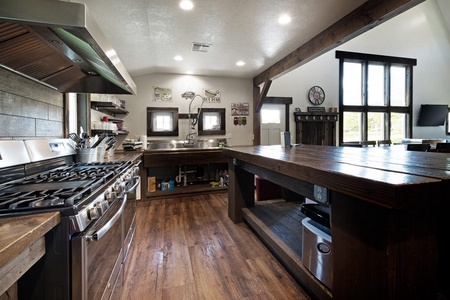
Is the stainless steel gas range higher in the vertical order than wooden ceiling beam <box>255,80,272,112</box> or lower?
lower

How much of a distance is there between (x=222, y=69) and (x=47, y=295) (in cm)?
410

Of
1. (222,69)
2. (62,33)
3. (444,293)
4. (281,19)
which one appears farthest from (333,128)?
(62,33)

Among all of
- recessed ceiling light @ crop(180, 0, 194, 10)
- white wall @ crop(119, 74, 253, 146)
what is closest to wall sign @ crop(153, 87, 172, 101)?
white wall @ crop(119, 74, 253, 146)

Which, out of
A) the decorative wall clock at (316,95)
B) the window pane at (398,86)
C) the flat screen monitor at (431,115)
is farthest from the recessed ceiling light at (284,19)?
the flat screen monitor at (431,115)

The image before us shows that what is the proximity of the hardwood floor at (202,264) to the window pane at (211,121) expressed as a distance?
2239 millimetres

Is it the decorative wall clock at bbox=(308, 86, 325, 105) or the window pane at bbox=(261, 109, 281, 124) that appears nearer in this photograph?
the window pane at bbox=(261, 109, 281, 124)

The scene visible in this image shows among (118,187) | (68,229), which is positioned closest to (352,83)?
(118,187)

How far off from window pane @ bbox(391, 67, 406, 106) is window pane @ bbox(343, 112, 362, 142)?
153 centimetres

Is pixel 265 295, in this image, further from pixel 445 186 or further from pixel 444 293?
pixel 445 186

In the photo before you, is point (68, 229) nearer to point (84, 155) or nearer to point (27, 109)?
point (27, 109)

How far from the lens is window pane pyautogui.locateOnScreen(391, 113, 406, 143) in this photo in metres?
6.78

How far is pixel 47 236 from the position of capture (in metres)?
0.70

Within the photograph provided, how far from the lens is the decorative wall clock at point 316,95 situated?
555cm

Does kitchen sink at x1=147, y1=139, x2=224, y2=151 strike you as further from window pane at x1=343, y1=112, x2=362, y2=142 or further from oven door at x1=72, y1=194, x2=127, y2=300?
window pane at x1=343, y1=112, x2=362, y2=142
